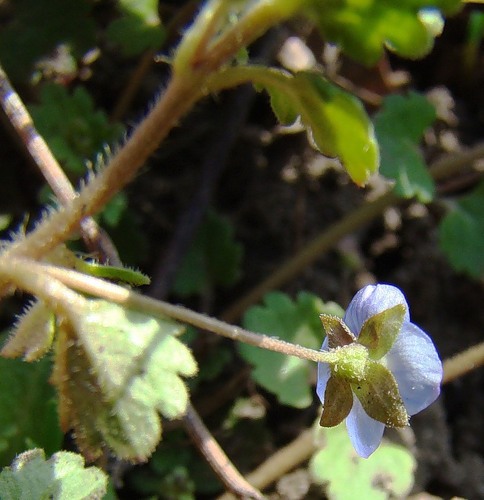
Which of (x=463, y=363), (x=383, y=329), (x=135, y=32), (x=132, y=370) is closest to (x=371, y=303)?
(x=383, y=329)

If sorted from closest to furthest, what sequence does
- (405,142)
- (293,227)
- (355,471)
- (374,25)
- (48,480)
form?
(374,25), (48,480), (355,471), (405,142), (293,227)

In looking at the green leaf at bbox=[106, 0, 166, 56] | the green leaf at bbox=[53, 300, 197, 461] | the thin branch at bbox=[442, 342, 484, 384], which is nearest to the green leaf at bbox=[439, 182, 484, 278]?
the thin branch at bbox=[442, 342, 484, 384]

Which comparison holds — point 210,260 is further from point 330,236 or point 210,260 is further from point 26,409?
point 26,409

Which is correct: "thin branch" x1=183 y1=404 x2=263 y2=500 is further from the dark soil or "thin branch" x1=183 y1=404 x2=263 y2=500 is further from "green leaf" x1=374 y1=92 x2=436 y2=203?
"green leaf" x1=374 y1=92 x2=436 y2=203

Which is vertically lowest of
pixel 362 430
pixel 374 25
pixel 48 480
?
pixel 362 430

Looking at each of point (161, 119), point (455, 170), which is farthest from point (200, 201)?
point (161, 119)

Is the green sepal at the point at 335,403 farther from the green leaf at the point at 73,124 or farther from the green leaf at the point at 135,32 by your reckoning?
the green leaf at the point at 135,32

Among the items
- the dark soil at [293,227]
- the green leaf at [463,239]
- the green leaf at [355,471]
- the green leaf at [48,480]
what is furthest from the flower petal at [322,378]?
the green leaf at [463,239]

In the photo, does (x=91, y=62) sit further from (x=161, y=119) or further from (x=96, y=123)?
(x=161, y=119)
